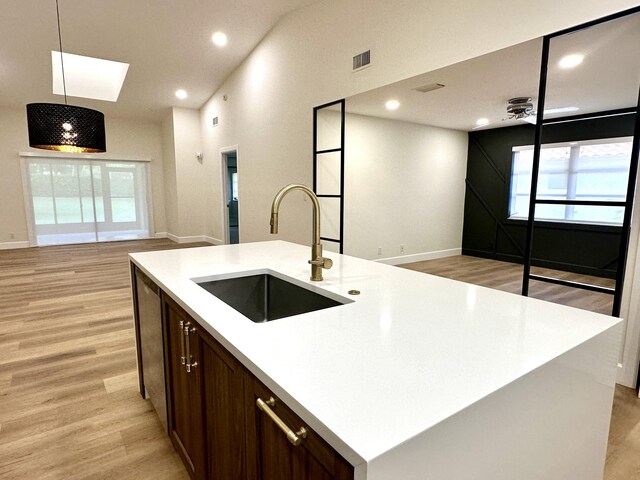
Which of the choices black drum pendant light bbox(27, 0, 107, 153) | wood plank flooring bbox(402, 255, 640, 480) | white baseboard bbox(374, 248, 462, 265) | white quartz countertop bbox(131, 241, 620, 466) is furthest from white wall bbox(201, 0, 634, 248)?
black drum pendant light bbox(27, 0, 107, 153)

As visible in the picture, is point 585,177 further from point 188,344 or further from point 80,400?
point 80,400

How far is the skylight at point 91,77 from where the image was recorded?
6223 mm

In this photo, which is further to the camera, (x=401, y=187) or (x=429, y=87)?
(x=401, y=187)

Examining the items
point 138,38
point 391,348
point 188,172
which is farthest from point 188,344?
point 188,172

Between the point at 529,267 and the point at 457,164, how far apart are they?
4081 mm

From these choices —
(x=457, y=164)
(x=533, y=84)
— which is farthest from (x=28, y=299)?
(x=457, y=164)

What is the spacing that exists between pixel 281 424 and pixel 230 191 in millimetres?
7444

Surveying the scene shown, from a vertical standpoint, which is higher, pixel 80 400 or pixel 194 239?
pixel 194 239

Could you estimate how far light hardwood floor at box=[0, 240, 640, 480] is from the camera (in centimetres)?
168

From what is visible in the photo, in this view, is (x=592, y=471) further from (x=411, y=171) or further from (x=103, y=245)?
(x=103, y=245)

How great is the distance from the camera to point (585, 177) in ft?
7.86

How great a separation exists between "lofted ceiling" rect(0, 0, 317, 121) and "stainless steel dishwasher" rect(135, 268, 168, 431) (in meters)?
4.10

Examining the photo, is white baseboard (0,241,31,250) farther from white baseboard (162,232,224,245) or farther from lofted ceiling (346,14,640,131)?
lofted ceiling (346,14,640,131)

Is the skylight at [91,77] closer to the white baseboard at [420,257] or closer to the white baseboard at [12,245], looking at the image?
the white baseboard at [12,245]
